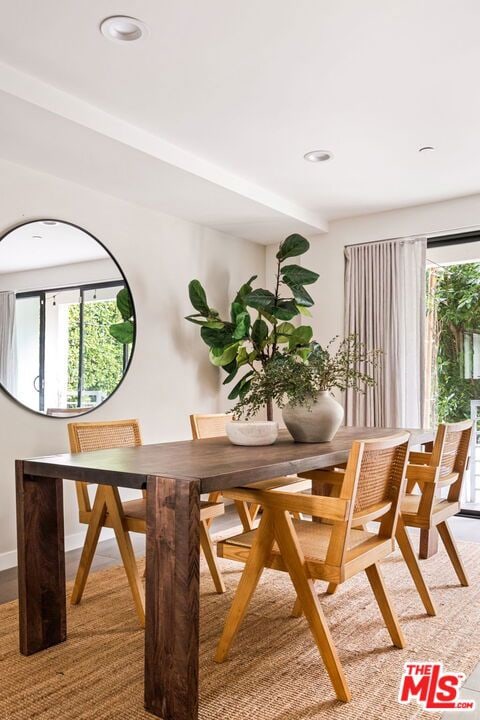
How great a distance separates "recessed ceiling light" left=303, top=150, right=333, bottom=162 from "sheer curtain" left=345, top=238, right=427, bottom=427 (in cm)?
135

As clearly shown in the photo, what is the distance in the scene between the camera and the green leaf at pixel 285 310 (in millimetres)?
4668

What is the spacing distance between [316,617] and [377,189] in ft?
11.0

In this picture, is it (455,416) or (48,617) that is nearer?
(48,617)

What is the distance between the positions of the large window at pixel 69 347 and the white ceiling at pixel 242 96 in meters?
0.78

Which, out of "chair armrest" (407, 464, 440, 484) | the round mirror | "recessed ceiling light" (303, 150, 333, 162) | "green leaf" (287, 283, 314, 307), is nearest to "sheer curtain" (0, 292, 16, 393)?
the round mirror

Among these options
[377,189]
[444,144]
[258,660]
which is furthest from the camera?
[377,189]

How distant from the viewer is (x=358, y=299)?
5.16 m

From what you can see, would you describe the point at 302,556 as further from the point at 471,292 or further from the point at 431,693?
the point at 471,292

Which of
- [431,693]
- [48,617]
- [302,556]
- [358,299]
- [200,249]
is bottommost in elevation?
[431,693]

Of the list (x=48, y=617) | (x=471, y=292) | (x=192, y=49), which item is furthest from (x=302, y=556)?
(x=471, y=292)

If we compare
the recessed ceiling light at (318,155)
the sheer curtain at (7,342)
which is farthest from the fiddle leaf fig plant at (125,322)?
the recessed ceiling light at (318,155)

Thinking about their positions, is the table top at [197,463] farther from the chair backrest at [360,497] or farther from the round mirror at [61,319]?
the round mirror at [61,319]

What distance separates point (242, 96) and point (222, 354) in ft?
6.97

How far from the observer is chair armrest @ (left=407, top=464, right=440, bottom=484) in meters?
2.68
